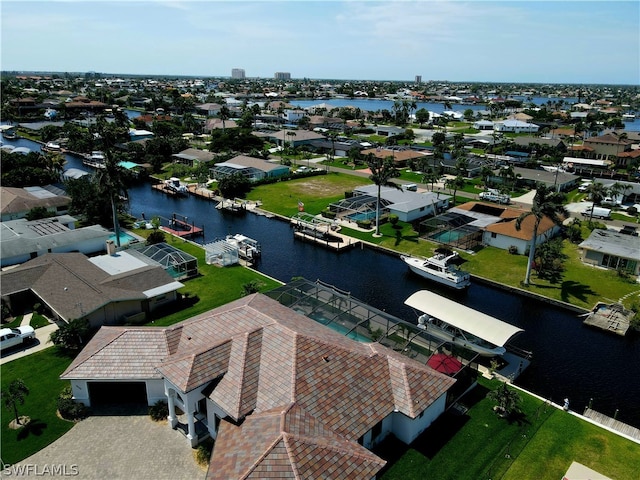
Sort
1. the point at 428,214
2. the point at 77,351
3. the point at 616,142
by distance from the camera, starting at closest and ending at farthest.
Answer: the point at 77,351 → the point at 428,214 → the point at 616,142

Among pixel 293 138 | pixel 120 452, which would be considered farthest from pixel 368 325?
pixel 293 138

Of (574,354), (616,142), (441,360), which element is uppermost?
(616,142)

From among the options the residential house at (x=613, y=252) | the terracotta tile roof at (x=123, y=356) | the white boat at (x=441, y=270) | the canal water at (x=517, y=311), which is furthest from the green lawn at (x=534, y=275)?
the terracotta tile roof at (x=123, y=356)

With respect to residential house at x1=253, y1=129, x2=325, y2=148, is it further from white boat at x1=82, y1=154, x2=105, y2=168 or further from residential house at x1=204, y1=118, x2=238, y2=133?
white boat at x1=82, y1=154, x2=105, y2=168

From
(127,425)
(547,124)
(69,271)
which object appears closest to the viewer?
(127,425)

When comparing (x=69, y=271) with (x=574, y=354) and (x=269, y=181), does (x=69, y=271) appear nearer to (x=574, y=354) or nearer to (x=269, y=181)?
(x=574, y=354)

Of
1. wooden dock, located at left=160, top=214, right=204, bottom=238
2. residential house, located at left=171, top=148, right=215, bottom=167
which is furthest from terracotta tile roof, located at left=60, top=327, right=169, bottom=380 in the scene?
residential house, located at left=171, top=148, right=215, bottom=167

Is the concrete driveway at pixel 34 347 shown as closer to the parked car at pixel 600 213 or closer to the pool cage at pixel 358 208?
the pool cage at pixel 358 208

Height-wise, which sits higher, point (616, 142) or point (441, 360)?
point (616, 142)

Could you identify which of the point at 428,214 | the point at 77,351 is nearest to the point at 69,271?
the point at 77,351
